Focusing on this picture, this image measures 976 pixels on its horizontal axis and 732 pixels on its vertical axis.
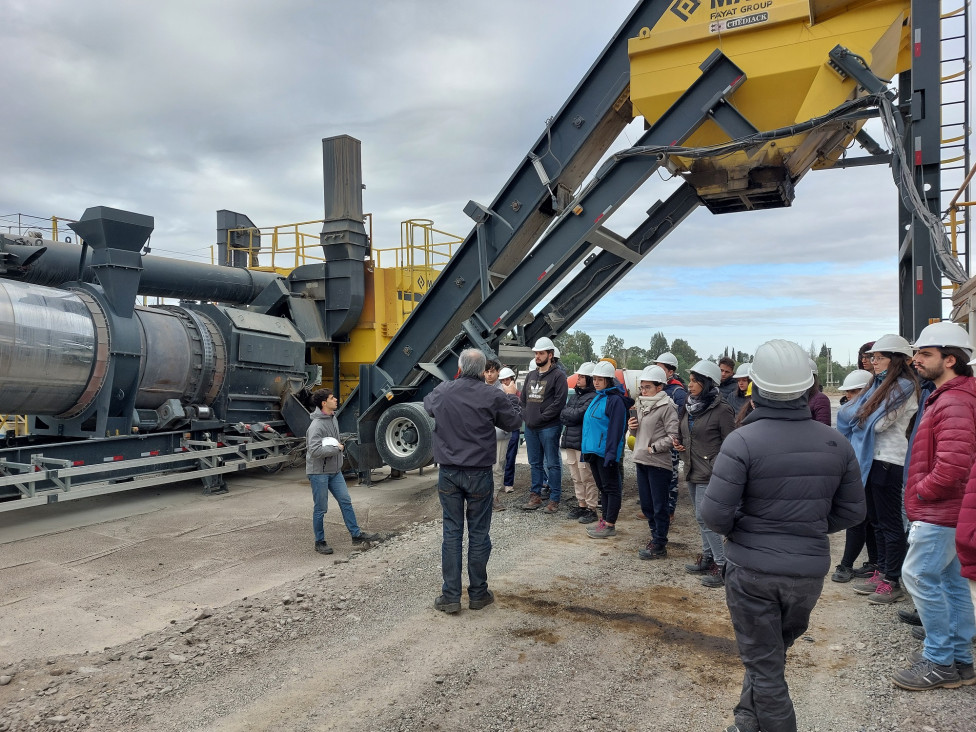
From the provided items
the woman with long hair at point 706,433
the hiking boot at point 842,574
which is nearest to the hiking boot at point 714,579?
the woman with long hair at point 706,433

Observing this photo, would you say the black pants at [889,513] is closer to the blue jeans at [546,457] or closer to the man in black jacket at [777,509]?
the man in black jacket at [777,509]

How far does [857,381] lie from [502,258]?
4.65 meters

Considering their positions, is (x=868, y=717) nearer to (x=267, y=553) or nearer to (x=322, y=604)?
(x=322, y=604)

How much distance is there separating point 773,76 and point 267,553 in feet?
22.7

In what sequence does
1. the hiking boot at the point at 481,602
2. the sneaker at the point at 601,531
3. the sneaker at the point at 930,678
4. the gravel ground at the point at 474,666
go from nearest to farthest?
the gravel ground at the point at 474,666
the sneaker at the point at 930,678
the hiking boot at the point at 481,602
the sneaker at the point at 601,531

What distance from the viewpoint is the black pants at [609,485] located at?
692 centimetres

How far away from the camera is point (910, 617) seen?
4.43 metres

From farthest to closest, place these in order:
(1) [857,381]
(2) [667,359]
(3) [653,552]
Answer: (2) [667,359], (3) [653,552], (1) [857,381]

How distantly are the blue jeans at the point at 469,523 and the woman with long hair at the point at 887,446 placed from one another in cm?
281

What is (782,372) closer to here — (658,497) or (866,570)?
(658,497)

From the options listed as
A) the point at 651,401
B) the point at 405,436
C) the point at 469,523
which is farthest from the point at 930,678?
the point at 405,436

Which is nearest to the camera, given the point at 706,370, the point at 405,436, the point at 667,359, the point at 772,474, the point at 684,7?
the point at 772,474

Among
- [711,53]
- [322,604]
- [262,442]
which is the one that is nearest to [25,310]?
[262,442]

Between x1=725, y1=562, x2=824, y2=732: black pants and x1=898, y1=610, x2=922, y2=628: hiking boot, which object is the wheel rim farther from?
x1=725, y1=562, x2=824, y2=732: black pants
